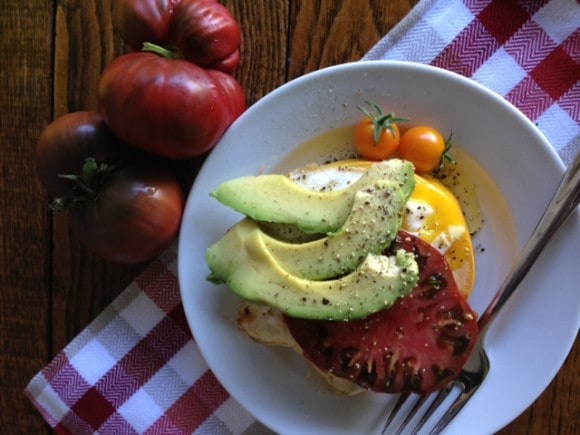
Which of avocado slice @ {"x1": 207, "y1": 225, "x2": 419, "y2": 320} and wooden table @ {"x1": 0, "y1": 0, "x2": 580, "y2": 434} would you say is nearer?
avocado slice @ {"x1": 207, "y1": 225, "x2": 419, "y2": 320}

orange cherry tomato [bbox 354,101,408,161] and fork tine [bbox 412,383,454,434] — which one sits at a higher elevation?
orange cherry tomato [bbox 354,101,408,161]

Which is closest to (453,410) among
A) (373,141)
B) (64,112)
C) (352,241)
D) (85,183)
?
(352,241)

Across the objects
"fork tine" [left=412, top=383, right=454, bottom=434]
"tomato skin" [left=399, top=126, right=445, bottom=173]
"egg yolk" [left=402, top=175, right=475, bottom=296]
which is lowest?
"fork tine" [left=412, top=383, right=454, bottom=434]

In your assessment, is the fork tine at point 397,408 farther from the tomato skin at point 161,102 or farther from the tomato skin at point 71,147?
the tomato skin at point 71,147

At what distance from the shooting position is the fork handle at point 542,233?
4.61 ft

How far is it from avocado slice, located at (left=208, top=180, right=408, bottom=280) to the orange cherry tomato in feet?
0.59

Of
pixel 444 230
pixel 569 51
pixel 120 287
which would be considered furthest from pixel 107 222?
pixel 569 51

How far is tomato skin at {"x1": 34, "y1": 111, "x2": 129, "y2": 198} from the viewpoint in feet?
4.70

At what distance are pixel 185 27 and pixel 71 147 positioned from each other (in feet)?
1.15

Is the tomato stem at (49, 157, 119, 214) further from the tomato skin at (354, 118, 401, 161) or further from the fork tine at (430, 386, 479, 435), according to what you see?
the fork tine at (430, 386, 479, 435)

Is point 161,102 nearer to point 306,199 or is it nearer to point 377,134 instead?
point 306,199

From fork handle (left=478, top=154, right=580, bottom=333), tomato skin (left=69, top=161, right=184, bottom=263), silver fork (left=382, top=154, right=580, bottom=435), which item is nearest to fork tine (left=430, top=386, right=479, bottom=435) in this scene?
silver fork (left=382, top=154, right=580, bottom=435)

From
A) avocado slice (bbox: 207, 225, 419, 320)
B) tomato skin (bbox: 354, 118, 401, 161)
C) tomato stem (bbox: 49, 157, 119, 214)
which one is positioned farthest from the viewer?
tomato skin (bbox: 354, 118, 401, 161)

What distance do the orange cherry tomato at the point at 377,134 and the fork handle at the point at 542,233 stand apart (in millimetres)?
356
